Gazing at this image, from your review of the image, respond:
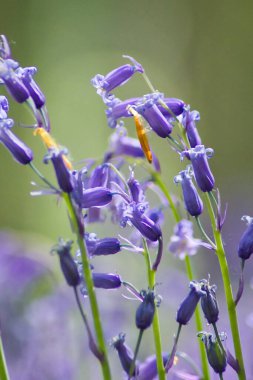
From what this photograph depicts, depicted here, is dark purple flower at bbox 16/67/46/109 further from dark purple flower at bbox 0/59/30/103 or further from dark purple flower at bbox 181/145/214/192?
dark purple flower at bbox 181/145/214/192

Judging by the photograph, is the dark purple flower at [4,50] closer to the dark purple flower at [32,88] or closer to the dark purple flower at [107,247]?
the dark purple flower at [32,88]

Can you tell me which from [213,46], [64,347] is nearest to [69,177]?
[64,347]

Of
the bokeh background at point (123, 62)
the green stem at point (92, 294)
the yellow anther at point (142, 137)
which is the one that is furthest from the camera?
the bokeh background at point (123, 62)

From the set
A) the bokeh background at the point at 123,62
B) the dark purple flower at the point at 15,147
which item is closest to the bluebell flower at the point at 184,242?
the dark purple flower at the point at 15,147

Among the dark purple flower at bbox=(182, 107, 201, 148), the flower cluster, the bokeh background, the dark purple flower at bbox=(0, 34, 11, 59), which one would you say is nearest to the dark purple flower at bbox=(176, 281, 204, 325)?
the flower cluster

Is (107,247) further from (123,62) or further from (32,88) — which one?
(123,62)

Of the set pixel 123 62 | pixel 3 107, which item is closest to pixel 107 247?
pixel 3 107
